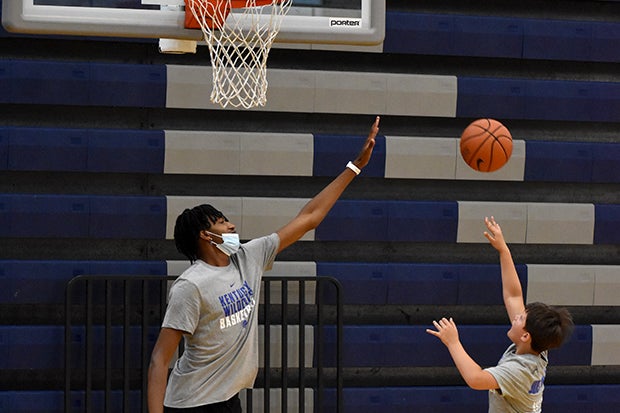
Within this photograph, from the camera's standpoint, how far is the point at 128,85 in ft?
18.4

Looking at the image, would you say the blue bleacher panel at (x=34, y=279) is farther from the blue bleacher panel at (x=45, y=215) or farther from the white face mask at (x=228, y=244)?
the white face mask at (x=228, y=244)

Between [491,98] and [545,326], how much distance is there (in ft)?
7.70

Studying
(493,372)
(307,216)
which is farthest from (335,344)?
(493,372)

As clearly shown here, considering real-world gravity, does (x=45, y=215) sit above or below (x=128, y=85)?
below

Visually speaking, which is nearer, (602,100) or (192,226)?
(192,226)

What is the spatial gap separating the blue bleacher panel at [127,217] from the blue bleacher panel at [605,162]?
247cm

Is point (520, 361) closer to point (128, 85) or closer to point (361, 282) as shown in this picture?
point (361, 282)

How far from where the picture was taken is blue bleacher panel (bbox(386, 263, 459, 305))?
19.2ft

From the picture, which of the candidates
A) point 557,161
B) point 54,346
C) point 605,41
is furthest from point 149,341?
point 605,41

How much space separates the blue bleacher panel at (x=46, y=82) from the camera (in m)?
5.52

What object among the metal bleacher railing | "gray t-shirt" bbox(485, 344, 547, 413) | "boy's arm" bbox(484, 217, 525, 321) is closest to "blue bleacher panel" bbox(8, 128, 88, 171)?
the metal bleacher railing

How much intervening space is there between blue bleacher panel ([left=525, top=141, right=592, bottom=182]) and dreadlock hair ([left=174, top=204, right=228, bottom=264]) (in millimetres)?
2381

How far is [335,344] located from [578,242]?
60.2 inches

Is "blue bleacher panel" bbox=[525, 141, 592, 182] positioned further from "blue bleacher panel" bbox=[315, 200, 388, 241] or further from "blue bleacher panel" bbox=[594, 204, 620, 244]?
"blue bleacher panel" bbox=[315, 200, 388, 241]
